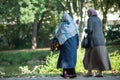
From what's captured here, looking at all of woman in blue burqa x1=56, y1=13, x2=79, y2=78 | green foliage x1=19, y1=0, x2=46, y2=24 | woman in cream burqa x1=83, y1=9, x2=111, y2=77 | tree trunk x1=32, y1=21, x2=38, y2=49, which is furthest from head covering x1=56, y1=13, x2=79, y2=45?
tree trunk x1=32, y1=21, x2=38, y2=49

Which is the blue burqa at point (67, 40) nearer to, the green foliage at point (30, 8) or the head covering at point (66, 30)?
the head covering at point (66, 30)

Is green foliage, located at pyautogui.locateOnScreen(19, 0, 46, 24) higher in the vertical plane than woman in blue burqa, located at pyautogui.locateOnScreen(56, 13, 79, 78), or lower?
higher

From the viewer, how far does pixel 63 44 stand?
39.0 ft

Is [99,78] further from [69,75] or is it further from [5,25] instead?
[5,25]

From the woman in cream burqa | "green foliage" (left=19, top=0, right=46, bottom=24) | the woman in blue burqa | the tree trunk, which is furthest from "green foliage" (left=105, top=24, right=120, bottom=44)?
the woman in blue burqa

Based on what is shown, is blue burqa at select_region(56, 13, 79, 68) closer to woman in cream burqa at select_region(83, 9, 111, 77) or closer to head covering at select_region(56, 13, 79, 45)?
head covering at select_region(56, 13, 79, 45)

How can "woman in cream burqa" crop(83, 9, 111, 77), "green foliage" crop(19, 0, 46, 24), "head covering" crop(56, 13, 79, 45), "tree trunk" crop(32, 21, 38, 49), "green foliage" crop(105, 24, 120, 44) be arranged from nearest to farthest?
1. "head covering" crop(56, 13, 79, 45)
2. "woman in cream burqa" crop(83, 9, 111, 77)
3. "green foliage" crop(19, 0, 46, 24)
4. "green foliage" crop(105, 24, 120, 44)
5. "tree trunk" crop(32, 21, 38, 49)

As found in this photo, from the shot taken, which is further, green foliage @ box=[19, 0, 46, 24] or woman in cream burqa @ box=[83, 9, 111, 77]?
green foliage @ box=[19, 0, 46, 24]

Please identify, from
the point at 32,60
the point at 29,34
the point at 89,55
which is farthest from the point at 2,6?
the point at 89,55

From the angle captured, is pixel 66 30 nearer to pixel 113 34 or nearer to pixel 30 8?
pixel 30 8

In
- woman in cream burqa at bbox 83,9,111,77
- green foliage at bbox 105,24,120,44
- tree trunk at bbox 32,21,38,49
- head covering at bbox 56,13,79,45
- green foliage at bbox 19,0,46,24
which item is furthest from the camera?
tree trunk at bbox 32,21,38,49

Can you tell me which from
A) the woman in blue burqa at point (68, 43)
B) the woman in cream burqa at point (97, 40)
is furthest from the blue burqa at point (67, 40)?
the woman in cream burqa at point (97, 40)

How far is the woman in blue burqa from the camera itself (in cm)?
1184

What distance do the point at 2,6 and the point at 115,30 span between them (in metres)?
10.4
